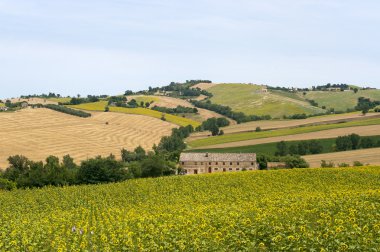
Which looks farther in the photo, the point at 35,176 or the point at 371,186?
the point at 35,176

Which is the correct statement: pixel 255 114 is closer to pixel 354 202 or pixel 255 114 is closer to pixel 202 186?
pixel 202 186

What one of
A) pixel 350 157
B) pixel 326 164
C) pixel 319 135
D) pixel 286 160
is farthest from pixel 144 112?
pixel 326 164

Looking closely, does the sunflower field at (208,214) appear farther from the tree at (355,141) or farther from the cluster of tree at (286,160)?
the tree at (355,141)

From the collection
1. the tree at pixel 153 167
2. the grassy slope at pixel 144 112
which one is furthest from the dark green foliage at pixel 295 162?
the grassy slope at pixel 144 112

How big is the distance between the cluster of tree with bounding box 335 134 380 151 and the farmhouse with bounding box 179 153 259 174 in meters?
19.6

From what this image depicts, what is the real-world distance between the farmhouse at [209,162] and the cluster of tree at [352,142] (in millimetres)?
19578

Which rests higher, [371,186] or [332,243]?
[332,243]

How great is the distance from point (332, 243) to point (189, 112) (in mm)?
176704

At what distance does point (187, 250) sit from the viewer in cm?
2381

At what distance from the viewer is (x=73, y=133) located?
139m

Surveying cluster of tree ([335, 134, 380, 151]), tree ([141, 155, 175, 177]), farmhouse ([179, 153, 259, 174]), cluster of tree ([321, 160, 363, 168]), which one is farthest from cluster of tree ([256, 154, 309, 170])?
tree ([141, 155, 175, 177])

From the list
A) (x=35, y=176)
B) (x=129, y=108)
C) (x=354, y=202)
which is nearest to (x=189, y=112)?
(x=129, y=108)

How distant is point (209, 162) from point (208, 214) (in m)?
73.6

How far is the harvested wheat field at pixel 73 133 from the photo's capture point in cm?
11850
